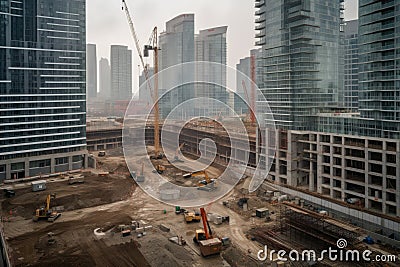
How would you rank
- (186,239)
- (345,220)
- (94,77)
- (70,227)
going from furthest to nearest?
(94,77), (345,220), (70,227), (186,239)

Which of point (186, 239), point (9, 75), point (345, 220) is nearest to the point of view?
point (186, 239)

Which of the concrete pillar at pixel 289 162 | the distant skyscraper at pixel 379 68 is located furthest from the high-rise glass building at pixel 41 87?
the distant skyscraper at pixel 379 68

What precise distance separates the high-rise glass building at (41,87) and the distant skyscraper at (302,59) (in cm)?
1443

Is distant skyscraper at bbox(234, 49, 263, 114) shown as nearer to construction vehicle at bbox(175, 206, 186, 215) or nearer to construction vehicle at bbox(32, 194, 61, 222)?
construction vehicle at bbox(175, 206, 186, 215)

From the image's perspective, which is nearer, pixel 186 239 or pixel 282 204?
pixel 186 239

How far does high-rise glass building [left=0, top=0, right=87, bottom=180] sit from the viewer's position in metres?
22.5

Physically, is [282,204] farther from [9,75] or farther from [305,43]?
[9,75]

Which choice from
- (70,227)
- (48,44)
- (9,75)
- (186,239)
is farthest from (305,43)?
(9,75)

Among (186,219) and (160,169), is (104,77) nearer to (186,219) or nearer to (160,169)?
(160,169)

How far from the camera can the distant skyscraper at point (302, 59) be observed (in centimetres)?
1981

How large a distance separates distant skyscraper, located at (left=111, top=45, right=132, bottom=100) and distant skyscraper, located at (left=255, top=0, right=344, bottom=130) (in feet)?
211

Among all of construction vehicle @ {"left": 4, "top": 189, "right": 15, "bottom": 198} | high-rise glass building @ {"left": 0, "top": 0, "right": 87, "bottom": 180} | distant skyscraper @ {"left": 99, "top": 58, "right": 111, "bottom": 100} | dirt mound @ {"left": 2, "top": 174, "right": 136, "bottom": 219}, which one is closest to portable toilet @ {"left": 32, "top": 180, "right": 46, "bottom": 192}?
dirt mound @ {"left": 2, "top": 174, "right": 136, "bottom": 219}

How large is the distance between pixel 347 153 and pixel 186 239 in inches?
359

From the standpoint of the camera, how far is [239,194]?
63.4 ft
